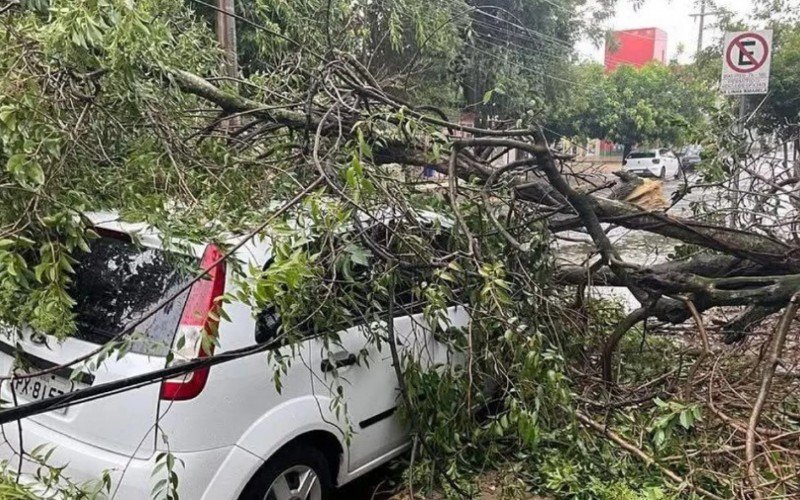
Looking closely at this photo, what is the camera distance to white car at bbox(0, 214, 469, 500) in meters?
2.44

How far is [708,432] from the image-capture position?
3.43 m

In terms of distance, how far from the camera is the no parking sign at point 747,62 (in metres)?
6.29

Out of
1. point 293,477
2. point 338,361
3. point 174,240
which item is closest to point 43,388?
point 174,240

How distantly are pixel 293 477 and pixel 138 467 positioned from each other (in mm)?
740

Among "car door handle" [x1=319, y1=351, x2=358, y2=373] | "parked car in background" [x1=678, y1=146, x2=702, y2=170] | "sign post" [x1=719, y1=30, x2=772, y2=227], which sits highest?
"sign post" [x1=719, y1=30, x2=772, y2=227]

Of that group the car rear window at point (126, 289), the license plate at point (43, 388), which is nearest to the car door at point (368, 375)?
the car rear window at point (126, 289)

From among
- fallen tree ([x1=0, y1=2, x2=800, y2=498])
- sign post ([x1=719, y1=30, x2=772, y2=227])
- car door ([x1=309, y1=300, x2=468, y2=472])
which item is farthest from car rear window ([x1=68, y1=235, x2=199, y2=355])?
sign post ([x1=719, y1=30, x2=772, y2=227])

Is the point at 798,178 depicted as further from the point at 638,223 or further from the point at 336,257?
the point at 336,257

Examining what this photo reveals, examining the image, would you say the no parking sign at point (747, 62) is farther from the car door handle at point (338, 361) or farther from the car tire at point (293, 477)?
the car tire at point (293, 477)

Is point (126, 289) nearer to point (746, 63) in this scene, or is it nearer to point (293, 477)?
point (293, 477)

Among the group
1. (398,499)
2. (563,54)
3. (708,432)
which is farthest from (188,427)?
(563,54)

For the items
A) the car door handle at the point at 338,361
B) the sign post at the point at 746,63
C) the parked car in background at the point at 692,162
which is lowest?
the car door handle at the point at 338,361

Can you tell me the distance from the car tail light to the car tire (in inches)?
21.1

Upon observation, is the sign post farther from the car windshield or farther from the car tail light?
the car windshield
